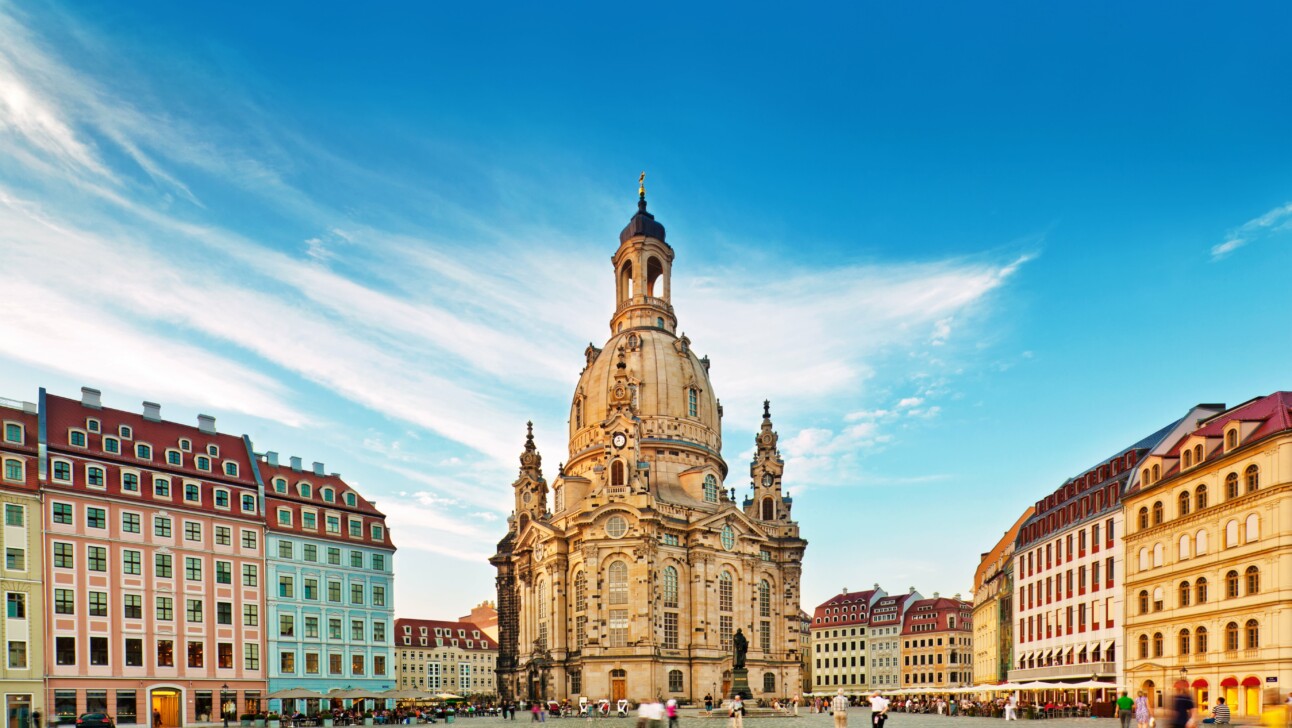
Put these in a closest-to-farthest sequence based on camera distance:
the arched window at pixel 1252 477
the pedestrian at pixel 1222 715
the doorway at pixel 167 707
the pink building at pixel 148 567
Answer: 1. the pedestrian at pixel 1222 715
2. the arched window at pixel 1252 477
3. the pink building at pixel 148 567
4. the doorway at pixel 167 707

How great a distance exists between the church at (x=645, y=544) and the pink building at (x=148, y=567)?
37.2 metres

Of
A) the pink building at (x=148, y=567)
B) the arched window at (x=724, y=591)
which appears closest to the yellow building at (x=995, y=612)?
the arched window at (x=724, y=591)

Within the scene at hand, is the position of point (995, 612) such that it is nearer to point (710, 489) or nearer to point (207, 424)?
point (710, 489)

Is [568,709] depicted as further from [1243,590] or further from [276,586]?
[1243,590]

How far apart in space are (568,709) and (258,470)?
128ft

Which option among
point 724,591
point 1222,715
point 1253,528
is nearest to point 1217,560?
point 1253,528

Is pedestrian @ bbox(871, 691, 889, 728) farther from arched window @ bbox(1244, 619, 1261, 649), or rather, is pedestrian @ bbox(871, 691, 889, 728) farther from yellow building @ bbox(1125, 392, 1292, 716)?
arched window @ bbox(1244, 619, 1261, 649)

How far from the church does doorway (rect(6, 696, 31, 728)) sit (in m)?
49.7

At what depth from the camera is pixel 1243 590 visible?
169 ft

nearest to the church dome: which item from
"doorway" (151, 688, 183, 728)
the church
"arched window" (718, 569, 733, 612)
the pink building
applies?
the church

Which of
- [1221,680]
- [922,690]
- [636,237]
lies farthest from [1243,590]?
[636,237]

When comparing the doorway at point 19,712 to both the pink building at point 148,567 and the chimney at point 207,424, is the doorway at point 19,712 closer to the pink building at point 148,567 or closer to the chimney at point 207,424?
the pink building at point 148,567

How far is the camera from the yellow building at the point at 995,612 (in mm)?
93000

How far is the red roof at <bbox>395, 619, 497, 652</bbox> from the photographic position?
536 feet
